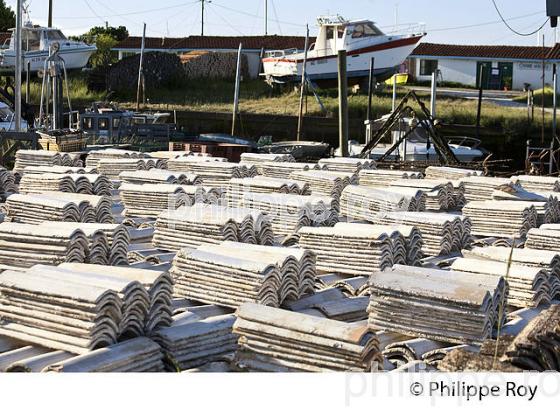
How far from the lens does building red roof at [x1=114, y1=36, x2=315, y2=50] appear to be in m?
57.0

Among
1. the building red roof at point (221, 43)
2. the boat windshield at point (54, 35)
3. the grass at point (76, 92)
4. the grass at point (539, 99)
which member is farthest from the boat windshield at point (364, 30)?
the boat windshield at point (54, 35)

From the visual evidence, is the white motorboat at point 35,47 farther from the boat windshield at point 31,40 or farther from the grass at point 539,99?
the grass at point 539,99

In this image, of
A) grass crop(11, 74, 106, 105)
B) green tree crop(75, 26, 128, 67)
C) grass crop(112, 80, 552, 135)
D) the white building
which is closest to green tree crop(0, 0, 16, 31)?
green tree crop(75, 26, 128, 67)

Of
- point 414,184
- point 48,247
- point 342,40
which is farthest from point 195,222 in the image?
point 342,40

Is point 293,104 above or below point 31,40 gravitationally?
below

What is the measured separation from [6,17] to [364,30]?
24592 mm

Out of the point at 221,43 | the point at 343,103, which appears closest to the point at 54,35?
the point at 221,43

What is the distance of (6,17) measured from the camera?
62.8 metres

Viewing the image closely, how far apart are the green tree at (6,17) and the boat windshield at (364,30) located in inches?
914

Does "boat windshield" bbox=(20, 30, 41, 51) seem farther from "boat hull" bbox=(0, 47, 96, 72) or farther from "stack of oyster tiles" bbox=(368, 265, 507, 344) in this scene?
"stack of oyster tiles" bbox=(368, 265, 507, 344)

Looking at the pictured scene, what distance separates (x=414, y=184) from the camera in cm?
1759

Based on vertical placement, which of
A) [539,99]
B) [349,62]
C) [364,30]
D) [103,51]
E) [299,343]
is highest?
[364,30]

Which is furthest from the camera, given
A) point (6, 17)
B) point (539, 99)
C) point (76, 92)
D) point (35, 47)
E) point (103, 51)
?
point (6, 17)

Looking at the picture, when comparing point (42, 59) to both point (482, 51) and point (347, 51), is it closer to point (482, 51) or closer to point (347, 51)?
point (347, 51)
